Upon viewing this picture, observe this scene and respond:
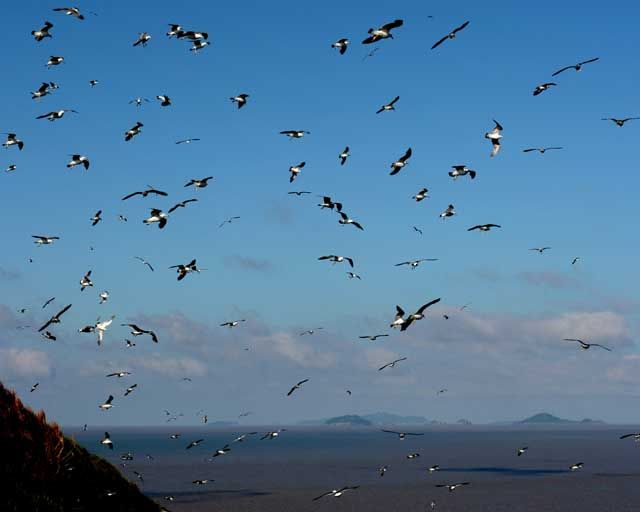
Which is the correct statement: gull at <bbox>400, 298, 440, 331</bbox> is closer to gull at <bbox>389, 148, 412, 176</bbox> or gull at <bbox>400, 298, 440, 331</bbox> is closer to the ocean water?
gull at <bbox>389, 148, 412, 176</bbox>

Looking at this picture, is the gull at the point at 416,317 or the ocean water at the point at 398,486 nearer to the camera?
the gull at the point at 416,317

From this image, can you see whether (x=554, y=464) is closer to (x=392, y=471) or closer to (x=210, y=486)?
(x=392, y=471)

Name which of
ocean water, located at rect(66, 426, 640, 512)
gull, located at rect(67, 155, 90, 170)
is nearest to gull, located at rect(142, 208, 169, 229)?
gull, located at rect(67, 155, 90, 170)

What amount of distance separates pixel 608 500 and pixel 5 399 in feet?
329

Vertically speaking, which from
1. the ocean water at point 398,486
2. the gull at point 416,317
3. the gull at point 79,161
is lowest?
the ocean water at point 398,486

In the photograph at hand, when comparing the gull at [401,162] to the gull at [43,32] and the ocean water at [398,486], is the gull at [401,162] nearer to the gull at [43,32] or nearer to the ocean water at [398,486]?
the gull at [43,32]

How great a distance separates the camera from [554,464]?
611 feet

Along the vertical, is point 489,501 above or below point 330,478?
above

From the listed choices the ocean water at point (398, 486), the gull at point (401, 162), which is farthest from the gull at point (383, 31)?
the ocean water at point (398, 486)

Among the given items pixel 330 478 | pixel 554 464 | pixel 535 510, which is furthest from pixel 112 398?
pixel 554 464

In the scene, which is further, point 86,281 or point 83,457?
point 86,281

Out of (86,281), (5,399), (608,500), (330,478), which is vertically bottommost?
(330,478)

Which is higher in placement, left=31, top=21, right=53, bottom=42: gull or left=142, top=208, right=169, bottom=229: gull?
left=31, top=21, right=53, bottom=42: gull

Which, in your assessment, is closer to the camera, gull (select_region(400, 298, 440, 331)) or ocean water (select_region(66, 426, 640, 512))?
gull (select_region(400, 298, 440, 331))
